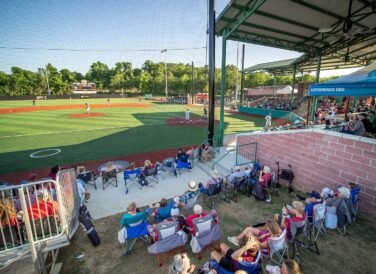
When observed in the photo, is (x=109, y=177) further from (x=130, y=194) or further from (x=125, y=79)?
(x=125, y=79)

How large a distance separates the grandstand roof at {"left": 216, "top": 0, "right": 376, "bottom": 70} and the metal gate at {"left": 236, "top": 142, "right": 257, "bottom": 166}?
6.51 metres

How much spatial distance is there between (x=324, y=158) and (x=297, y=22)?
34.2 ft

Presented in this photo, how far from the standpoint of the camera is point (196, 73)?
83.2 meters

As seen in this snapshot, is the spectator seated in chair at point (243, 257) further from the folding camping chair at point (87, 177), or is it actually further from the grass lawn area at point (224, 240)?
the folding camping chair at point (87, 177)

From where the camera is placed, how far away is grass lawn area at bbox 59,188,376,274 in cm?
473

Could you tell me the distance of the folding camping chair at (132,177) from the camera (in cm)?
851

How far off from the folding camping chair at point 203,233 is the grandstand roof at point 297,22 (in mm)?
10500

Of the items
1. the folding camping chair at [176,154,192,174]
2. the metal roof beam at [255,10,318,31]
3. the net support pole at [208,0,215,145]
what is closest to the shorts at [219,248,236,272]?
the folding camping chair at [176,154,192,174]

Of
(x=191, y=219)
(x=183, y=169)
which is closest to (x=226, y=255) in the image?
(x=191, y=219)

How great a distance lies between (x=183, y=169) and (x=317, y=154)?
6.08 metres

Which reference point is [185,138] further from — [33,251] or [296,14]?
[33,251]

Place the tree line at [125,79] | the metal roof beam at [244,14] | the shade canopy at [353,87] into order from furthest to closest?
the tree line at [125,79] < the metal roof beam at [244,14] < the shade canopy at [353,87]

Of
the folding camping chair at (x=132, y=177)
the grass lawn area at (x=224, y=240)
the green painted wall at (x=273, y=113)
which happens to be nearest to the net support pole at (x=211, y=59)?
the folding camping chair at (x=132, y=177)

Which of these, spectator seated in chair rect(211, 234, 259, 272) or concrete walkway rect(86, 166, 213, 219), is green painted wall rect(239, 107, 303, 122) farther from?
spectator seated in chair rect(211, 234, 259, 272)
